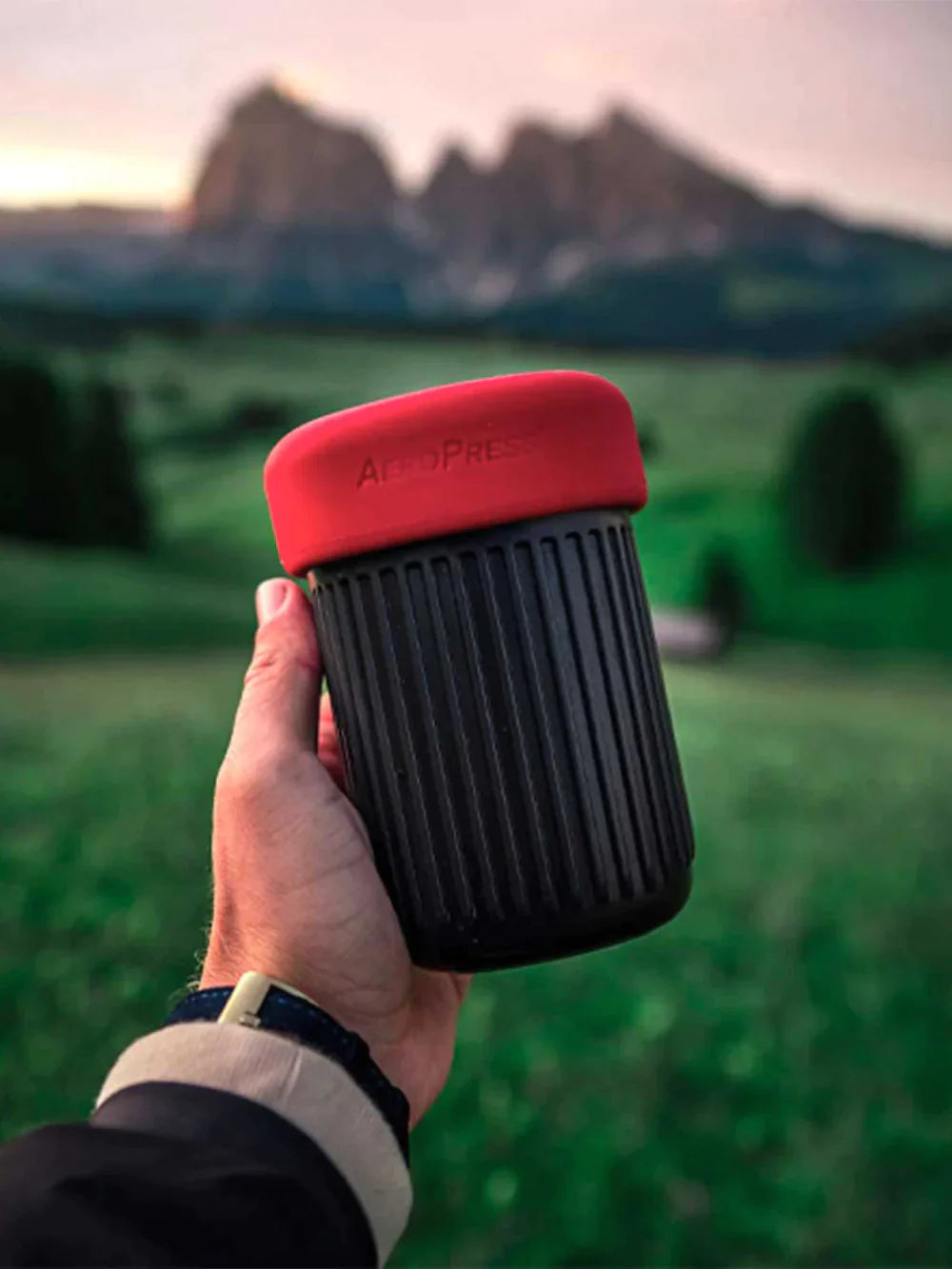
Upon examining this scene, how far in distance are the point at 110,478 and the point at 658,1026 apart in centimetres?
631

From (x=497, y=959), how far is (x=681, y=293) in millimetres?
9760

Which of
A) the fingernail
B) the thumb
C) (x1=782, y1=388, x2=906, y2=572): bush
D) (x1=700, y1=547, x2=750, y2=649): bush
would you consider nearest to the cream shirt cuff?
the thumb

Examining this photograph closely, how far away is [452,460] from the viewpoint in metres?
0.96

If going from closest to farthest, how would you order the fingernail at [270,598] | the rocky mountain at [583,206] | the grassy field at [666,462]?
the fingernail at [270,598], the grassy field at [666,462], the rocky mountain at [583,206]

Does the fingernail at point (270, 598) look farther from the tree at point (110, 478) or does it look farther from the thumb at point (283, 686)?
the tree at point (110, 478)

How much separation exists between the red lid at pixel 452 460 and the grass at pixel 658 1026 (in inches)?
57.8

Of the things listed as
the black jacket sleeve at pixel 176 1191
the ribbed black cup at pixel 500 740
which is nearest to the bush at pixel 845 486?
the ribbed black cup at pixel 500 740

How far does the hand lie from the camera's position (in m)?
1.07

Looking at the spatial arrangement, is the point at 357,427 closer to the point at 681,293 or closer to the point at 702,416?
the point at 702,416

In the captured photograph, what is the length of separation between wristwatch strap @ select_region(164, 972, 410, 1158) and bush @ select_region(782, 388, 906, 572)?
8.29m

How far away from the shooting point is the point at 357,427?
0.98 meters

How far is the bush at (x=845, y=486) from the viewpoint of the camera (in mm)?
8812

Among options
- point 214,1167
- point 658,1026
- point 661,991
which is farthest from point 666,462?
point 214,1167

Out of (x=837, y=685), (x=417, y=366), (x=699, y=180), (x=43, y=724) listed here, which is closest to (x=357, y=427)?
(x=43, y=724)
